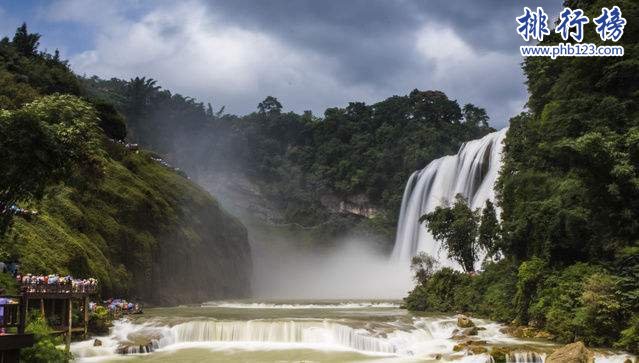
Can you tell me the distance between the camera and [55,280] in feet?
69.1

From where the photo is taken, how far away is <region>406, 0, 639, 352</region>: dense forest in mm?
21234

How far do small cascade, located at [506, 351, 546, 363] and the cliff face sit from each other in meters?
16.9

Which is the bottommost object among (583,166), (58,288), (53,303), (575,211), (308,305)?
(308,305)

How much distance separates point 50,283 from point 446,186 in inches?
1771

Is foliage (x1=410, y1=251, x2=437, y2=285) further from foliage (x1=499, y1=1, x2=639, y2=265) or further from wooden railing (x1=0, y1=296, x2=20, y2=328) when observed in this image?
wooden railing (x1=0, y1=296, x2=20, y2=328)

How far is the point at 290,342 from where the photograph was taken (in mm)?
24391

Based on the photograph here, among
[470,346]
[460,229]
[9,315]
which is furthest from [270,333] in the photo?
[460,229]

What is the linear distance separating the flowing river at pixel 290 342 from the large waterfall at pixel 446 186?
24226 millimetres

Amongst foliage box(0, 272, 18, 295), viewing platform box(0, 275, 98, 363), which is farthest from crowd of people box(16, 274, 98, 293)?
foliage box(0, 272, 18, 295)

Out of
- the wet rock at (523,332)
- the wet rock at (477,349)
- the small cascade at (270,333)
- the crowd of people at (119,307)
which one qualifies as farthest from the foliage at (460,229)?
the crowd of people at (119,307)

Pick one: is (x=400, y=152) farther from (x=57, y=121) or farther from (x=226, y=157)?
(x=57, y=121)

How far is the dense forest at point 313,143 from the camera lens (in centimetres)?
8862

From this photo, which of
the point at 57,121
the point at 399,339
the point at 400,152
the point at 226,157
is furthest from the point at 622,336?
the point at 226,157

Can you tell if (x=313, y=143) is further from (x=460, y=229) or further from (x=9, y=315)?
(x=9, y=315)
